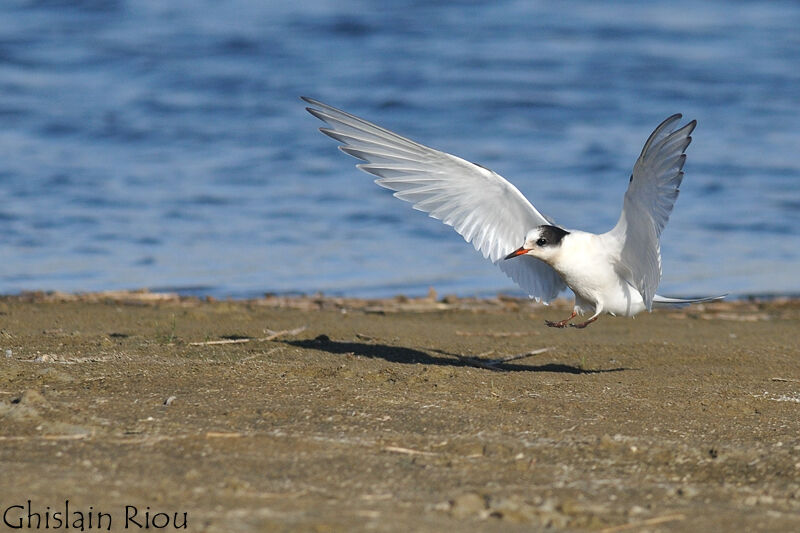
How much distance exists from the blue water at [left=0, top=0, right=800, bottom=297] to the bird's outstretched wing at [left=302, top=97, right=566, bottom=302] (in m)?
2.89

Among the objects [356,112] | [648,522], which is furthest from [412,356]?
[356,112]

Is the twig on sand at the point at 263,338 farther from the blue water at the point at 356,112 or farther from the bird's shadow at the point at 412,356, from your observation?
the blue water at the point at 356,112

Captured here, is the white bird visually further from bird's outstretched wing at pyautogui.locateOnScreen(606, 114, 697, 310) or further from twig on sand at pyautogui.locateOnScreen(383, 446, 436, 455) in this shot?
twig on sand at pyautogui.locateOnScreen(383, 446, 436, 455)

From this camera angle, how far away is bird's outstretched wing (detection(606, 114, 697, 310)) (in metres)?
5.34

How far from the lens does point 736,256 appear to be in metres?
10.5

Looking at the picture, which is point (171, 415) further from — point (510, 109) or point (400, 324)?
point (510, 109)

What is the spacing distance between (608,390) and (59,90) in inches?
524

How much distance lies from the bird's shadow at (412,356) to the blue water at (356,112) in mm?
2948

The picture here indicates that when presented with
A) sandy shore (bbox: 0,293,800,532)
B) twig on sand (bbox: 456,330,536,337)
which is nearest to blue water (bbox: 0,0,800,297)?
twig on sand (bbox: 456,330,536,337)

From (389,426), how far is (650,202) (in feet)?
6.59

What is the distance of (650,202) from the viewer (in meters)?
5.56

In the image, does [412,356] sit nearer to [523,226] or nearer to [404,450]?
[523,226]

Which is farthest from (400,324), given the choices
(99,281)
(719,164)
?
(719,164)

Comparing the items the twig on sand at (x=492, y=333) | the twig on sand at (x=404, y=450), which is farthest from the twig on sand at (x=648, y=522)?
the twig on sand at (x=492, y=333)
